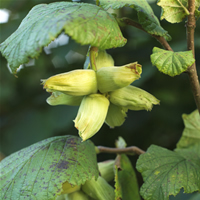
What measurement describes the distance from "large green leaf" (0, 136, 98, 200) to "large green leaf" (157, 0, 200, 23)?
0.43 meters

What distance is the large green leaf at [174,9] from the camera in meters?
0.65

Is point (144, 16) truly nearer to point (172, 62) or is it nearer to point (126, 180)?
point (172, 62)

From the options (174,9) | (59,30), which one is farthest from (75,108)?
(59,30)

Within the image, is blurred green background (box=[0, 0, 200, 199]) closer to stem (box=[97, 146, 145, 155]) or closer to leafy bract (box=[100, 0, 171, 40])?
stem (box=[97, 146, 145, 155])

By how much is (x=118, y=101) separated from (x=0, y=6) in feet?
3.81

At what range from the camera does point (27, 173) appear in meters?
0.68

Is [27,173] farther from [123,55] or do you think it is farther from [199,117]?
[123,55]

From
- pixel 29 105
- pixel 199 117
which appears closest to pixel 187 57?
pixel 199 117

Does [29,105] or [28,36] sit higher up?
[28,36]

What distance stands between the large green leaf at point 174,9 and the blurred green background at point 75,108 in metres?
0.57

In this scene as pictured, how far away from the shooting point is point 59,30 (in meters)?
0.47

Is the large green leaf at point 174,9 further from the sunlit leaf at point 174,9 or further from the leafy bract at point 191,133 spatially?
the leafy bract at point 191,133

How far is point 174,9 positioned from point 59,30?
1.14 feet

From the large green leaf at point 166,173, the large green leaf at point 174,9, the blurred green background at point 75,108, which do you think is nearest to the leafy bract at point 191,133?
the large green leaf at point 166,173
